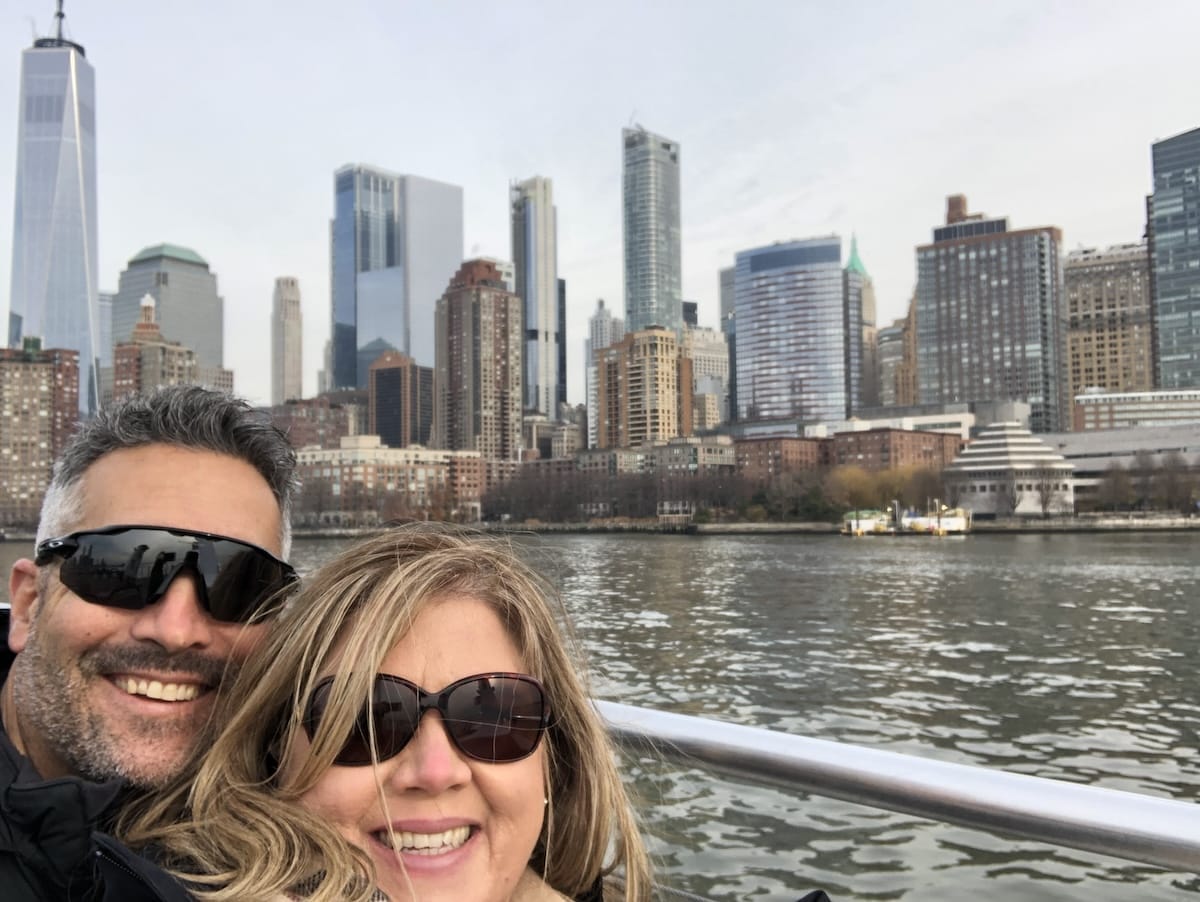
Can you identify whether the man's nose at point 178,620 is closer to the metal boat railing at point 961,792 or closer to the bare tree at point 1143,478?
the metal boat railing at point 961,792

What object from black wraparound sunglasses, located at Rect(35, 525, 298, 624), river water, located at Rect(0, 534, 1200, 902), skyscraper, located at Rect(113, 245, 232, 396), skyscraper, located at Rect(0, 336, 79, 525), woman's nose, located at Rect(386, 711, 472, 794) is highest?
skyscraper, located at Rect(113, 245, 232, 396)

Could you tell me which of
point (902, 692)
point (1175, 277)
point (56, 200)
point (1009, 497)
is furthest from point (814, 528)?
point (56, 200)

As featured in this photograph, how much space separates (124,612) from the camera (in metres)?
1.42

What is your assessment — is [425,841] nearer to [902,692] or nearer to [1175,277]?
[902,692]

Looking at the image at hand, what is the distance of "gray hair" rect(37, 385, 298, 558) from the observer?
1.55 metres

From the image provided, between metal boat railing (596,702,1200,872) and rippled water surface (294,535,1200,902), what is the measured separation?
0.89 feet

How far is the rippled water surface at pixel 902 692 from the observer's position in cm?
698

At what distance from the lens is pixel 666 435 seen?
431 ft

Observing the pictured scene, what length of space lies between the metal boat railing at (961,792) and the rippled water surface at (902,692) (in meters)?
0.27

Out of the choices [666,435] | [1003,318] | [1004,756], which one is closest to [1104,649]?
[1004,756]

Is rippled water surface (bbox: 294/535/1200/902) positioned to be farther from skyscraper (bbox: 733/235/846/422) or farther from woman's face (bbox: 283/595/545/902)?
skyscraper (bbox: 733/235/846/422)

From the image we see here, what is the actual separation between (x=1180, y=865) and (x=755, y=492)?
8741 cm

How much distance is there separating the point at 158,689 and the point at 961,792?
1070mm

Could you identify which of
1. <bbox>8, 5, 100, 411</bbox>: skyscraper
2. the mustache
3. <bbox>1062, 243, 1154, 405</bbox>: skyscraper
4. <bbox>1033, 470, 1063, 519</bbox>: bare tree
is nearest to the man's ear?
the mustache
